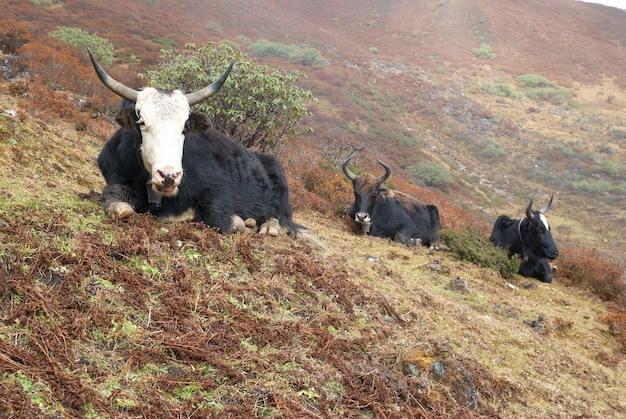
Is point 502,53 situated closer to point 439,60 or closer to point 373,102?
point 439,60

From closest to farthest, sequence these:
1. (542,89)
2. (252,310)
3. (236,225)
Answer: (252,310) → (236,225) → (542,89)

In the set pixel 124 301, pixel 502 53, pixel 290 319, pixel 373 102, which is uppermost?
pixel 502 53

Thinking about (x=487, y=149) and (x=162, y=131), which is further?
(x=487, y=149)

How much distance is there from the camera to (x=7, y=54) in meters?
12.3

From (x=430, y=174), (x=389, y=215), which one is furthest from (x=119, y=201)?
(x=430, y=174)

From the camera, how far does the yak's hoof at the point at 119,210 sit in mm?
3877

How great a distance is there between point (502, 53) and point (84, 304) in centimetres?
5109

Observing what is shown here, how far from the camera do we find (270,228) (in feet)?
17.6

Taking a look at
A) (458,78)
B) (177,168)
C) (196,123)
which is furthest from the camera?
(458,78)

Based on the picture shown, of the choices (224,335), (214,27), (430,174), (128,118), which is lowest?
(430,174)

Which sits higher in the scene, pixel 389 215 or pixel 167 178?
pixel 167 178

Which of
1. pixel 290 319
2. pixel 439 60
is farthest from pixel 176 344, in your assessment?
pixel 439 60

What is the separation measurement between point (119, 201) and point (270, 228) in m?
1.77

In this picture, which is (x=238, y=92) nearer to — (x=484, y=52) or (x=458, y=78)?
(x=458, y=78)
